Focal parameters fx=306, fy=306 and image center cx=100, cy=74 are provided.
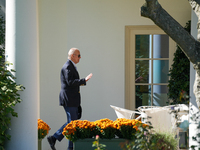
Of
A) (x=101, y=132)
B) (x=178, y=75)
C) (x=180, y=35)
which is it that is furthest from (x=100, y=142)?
(x=178, y=75)

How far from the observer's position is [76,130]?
4219 millimetres

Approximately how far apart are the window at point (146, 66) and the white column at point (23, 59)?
315 centimetres

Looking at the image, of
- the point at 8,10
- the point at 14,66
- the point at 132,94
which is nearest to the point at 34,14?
the point at 8,10

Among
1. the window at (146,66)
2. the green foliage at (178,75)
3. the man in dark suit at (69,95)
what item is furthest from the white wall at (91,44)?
the man in dark suit at (69,95)

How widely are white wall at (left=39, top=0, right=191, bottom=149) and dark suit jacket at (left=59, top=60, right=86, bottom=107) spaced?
1499mm

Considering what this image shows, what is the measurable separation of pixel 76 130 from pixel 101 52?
8.60 feet

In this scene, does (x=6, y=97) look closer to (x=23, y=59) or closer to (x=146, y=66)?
(x=23, y=59)

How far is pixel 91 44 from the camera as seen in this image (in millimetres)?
6535

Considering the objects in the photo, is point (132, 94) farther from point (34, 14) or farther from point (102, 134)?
point (34, 14)

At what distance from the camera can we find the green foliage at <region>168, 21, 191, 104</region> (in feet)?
20.0

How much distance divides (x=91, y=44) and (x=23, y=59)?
2.97 meters

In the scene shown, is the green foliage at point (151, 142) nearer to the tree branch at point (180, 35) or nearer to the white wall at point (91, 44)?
the tree branch at point (180, 35)

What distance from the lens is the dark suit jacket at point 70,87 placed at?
4.91 metres

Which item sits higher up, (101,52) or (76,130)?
(101,52)
